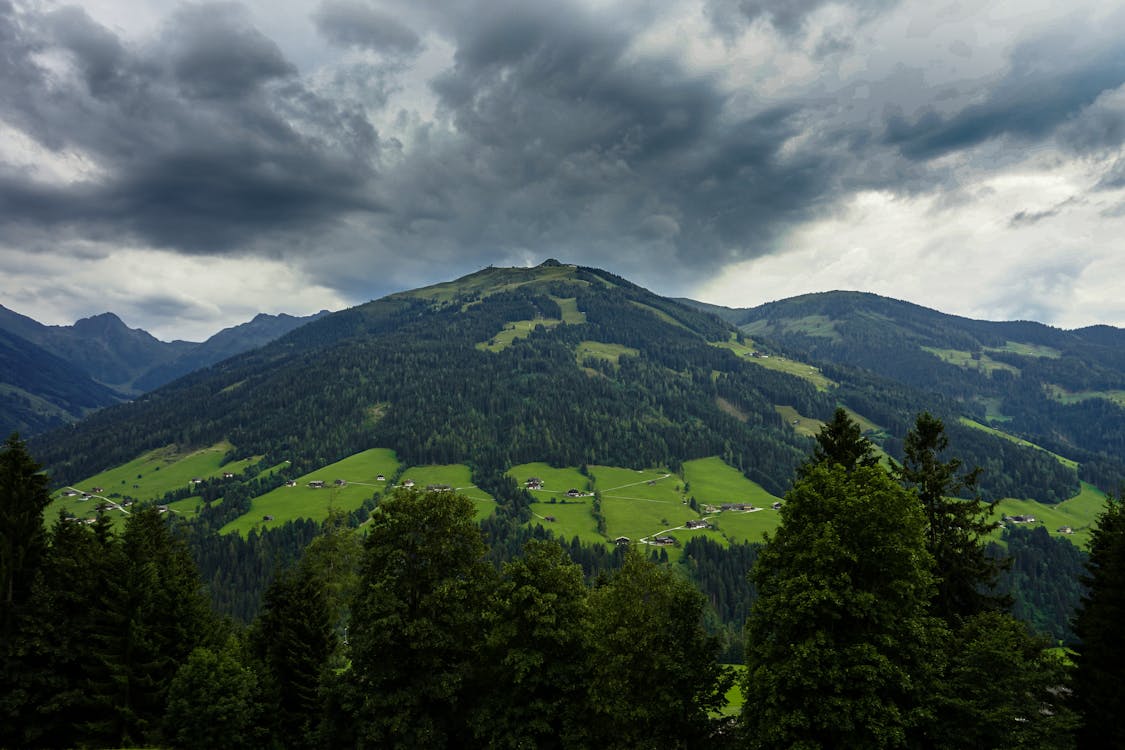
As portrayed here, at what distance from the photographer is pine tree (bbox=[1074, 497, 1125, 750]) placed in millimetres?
28625

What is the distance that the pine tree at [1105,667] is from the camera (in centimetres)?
2862

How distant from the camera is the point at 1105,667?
29844mm

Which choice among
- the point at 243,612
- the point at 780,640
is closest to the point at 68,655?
the point at 780,640

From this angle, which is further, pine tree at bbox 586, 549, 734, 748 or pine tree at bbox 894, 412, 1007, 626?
pine tree at bbox 894, 412, 1007, 626

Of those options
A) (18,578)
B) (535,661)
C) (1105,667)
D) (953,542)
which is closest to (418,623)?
(535,661)

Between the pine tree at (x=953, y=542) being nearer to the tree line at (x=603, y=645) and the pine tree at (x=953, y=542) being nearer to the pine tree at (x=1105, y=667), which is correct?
the tree line at (x=603, y=645)

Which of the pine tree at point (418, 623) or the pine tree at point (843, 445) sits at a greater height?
the pine tree at point (843, 445)

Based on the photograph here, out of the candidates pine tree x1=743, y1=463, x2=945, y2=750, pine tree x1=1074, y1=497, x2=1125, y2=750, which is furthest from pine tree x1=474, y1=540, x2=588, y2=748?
pine tree x1=1074, y1=497, x2=1125, y2=750

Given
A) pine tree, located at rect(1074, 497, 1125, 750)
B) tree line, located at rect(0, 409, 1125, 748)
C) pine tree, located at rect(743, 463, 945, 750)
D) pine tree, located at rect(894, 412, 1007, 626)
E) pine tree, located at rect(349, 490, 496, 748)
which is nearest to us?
pine tree, located at rect(743, 463, 945, 750)

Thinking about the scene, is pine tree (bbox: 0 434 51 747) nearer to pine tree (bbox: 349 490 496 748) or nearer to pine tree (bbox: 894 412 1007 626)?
pine tree (bbox: 349 490 496 748)

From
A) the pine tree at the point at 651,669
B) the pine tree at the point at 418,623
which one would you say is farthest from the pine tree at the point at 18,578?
the pine tree at the point at 651,669

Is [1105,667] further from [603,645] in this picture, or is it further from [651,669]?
[603,645]

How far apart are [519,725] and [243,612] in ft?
483

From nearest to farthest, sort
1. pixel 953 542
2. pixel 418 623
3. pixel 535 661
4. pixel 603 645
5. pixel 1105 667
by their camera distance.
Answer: pixel 1105 667 → pixel 418 623 → pixel 535 661 → pixel 603 645 → pixel 953 542
